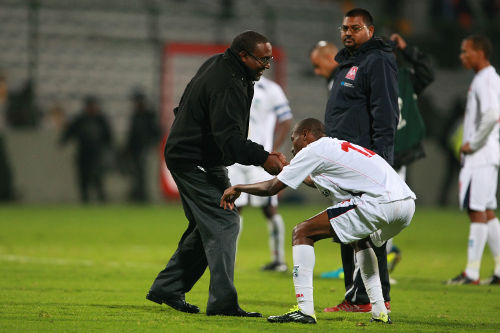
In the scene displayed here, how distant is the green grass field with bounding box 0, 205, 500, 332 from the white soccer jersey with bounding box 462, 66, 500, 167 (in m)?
1.42

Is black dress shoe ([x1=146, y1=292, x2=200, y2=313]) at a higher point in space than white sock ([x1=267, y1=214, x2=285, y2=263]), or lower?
higher

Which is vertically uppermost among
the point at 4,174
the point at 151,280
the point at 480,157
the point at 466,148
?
the point at 466,148

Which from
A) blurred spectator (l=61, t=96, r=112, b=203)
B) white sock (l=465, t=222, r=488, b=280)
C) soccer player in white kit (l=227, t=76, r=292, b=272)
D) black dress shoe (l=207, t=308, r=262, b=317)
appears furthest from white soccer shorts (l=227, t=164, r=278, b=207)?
blurred spectator (l=61, t=96, r=112, b=203)

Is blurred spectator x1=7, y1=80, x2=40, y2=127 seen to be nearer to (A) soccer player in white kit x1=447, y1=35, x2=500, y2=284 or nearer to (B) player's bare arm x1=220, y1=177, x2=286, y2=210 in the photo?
(A) soccer player in white kit x1=447, y1=35, x2=500, y2=284

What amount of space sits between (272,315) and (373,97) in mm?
1830

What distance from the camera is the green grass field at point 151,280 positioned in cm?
591

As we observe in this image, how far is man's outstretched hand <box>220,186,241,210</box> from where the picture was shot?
229 inches

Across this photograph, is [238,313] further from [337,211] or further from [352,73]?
[352,73]

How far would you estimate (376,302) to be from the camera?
5.95m

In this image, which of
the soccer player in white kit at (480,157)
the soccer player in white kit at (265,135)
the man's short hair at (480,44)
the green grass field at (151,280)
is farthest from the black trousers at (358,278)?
the man's short hair at (480,44)

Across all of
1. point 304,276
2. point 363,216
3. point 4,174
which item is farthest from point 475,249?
point 4,174

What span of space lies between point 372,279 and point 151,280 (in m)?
3.17

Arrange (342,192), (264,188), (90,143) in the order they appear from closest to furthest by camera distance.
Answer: (264,188), (342,192), (90,143)

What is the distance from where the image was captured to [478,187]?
8.98 m
